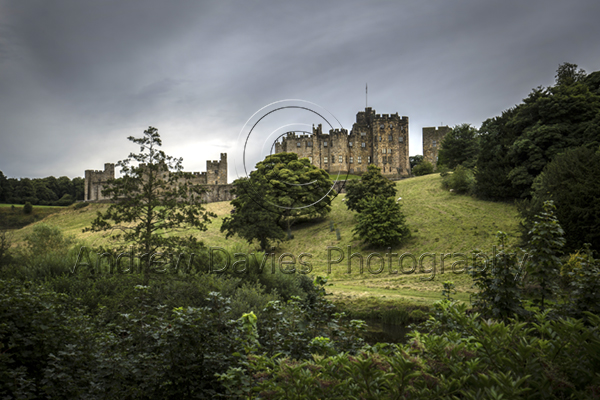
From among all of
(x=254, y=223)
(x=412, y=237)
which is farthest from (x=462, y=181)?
(x=254, y=223)

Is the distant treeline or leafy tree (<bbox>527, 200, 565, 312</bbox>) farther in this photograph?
the distant treeline

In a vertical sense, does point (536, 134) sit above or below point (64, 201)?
above

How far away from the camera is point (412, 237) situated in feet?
→ 95.2

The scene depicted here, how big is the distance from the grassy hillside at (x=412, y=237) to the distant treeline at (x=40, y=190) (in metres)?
2.81

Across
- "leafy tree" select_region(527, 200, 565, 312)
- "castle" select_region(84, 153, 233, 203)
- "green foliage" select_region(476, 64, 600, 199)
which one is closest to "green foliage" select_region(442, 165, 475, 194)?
"green foliage" select_region(476, 64, 600, 199)

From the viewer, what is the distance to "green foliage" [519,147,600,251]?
15.5 m

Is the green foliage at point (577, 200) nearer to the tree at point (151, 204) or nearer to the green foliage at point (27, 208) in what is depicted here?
the tree at point (151, 204)

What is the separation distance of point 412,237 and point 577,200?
13802mm

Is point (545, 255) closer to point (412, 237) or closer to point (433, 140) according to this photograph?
point (412, 237)

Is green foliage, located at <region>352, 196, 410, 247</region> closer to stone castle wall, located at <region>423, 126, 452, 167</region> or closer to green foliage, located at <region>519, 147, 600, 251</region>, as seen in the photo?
green foliage, located at <region>519, 147, 600, 251</region>

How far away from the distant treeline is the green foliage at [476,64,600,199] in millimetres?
35650

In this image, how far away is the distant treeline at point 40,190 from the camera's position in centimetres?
2071

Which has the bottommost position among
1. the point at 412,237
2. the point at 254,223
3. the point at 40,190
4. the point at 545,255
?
the point at 412,237

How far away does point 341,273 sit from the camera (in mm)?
24562
